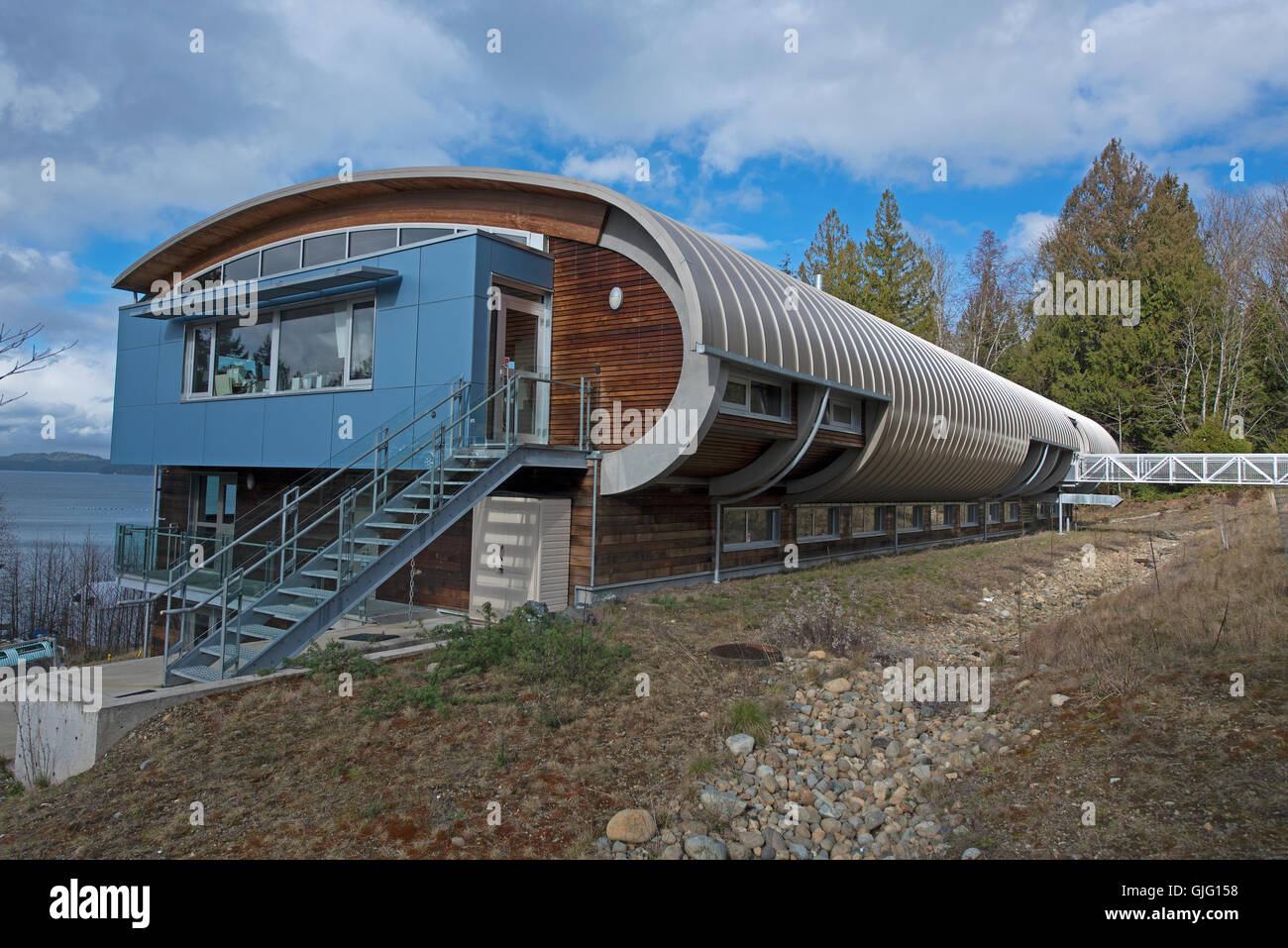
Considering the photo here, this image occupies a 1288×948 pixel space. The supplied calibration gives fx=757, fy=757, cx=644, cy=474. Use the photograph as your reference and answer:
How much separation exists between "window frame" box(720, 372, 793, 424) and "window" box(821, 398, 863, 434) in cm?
127

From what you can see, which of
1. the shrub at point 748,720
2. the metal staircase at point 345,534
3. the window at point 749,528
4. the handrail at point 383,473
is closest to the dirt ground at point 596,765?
the shrub at point 748,720

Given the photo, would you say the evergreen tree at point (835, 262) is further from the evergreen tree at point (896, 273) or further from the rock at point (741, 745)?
the rock at point (741, 745)

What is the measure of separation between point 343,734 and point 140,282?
18041 mm

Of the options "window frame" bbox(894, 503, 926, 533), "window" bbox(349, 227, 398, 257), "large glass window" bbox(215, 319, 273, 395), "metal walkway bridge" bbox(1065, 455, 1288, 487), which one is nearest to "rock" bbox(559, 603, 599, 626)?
"large glass window" bbox(215, 319, 273, 395)

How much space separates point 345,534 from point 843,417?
396 inches

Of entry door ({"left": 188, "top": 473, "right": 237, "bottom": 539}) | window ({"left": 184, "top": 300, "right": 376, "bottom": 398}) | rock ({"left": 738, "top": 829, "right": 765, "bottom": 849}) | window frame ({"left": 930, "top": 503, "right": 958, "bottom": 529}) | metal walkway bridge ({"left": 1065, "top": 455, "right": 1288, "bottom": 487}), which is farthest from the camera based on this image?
metal walkway bridge ({"left": 1065, "top": 455, "right": 1288, "bottom": 487})

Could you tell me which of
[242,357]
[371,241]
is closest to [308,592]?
[242,357]

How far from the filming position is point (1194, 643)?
799 centimetres

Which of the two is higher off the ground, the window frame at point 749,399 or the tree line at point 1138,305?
the tree line at point 1138,305

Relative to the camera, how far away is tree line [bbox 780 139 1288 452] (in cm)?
3903

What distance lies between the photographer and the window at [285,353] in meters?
13.4

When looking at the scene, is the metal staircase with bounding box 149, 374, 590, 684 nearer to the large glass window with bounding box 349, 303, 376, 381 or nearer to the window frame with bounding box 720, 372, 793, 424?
the large glass window with bounding box 349, 303, 376, 381

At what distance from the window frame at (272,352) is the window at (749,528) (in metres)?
7.37
